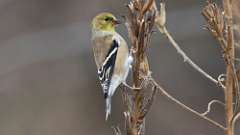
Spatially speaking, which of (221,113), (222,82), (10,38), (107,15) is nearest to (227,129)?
(222,82)

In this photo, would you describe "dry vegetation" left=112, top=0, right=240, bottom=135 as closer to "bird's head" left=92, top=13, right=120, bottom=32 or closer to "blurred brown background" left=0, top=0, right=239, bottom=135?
"bird's head" left=92, top=13, right=120, bottom=32

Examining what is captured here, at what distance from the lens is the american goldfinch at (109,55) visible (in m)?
3.79

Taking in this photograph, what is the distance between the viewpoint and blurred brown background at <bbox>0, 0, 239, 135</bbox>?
25.9ft

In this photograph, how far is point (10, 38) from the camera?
28.7ft

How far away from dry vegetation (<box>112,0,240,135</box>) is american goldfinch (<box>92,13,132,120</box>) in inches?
57.2

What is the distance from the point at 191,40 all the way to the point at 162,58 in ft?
1.24

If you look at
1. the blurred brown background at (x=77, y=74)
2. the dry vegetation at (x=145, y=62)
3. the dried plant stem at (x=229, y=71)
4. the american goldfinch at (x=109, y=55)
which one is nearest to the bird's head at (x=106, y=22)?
the american goldfinch at (x=109, y=55)

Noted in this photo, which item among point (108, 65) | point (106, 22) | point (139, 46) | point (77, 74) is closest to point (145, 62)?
point (139, 46)

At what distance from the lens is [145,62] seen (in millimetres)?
2092

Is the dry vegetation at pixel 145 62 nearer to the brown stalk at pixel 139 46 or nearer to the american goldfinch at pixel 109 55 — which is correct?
the brown stalk at pixel 139 46

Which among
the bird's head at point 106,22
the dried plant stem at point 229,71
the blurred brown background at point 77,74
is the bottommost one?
the blurred brown background at point 77,74

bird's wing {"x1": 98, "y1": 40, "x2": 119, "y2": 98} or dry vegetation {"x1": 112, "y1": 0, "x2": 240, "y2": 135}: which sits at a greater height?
dry vegetation {"x1": 112, "y1": 0, "x2": 240, "y2": 135}

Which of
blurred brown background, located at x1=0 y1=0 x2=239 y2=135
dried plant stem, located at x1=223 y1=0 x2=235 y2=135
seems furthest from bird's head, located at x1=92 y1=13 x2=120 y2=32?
blurred brown background, located at x1=0 y1=0 x2=239 y2=135

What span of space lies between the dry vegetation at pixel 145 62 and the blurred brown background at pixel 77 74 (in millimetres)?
5460
